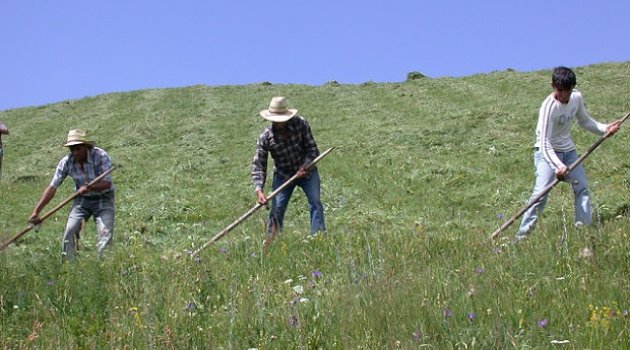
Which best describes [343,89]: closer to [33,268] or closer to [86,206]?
[86,206]

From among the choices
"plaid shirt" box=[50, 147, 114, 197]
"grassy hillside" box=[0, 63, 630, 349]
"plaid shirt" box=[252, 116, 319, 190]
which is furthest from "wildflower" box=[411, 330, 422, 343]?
"plaid shirt" box=[50, 147, 114, 197]

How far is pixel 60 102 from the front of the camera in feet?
122

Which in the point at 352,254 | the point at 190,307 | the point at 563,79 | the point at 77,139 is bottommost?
the point at 352,254

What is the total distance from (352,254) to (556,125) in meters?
2.66

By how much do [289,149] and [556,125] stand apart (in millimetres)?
2907

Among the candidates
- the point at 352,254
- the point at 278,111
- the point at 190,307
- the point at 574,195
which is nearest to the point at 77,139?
the point at 278,111

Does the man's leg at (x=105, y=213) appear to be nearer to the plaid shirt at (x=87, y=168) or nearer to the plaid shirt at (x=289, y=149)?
the plaid shirt at (x=87, y=168)

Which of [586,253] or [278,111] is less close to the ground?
[278,111]

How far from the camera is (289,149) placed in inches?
334

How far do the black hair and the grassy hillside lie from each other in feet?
4.29

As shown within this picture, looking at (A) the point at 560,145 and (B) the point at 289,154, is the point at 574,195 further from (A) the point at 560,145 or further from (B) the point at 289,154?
(B) the point at 289,154

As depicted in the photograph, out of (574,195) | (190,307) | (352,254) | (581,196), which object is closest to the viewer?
(190,307)

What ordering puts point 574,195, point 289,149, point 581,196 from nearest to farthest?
point 581,196
point 574,195
point 289,149

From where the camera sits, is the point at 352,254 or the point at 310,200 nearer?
the point at 352,254
